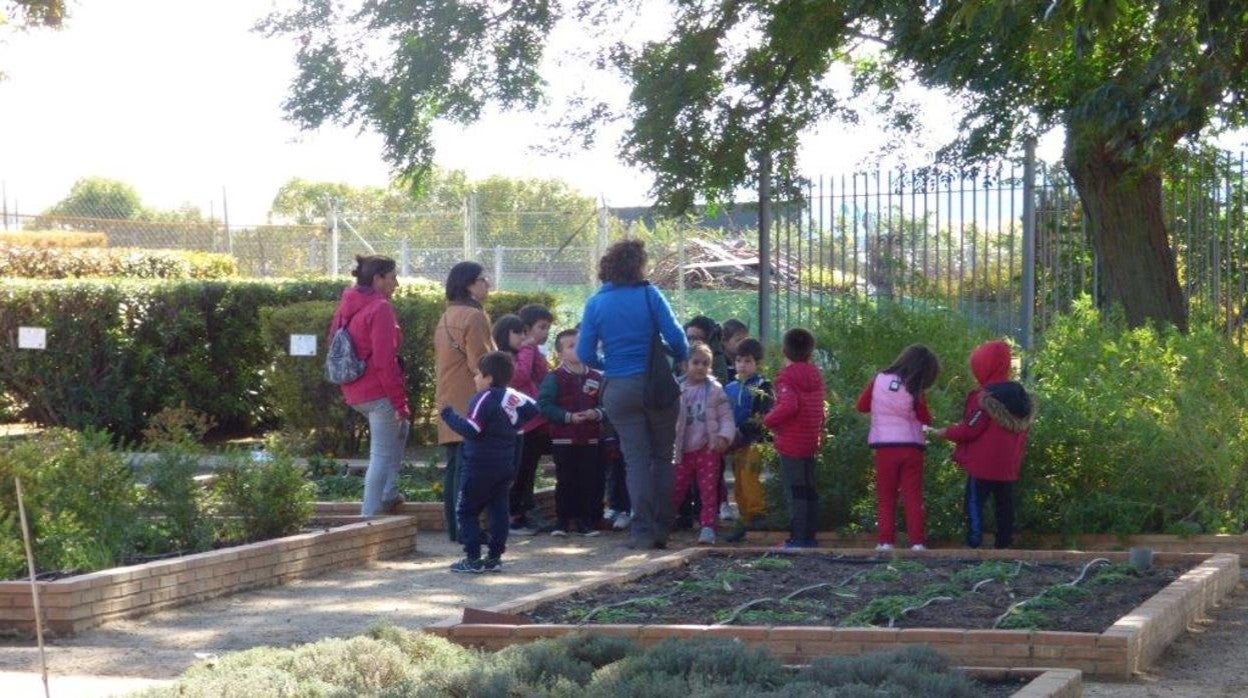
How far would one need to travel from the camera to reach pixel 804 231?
15805mm

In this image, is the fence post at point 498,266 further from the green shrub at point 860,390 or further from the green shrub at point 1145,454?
the green shrub at point 1145,454

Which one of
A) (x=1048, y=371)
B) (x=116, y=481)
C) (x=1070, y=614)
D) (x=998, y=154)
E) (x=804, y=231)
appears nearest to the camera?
(x=1070, y=614)

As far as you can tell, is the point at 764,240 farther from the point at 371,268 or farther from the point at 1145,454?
the point at 1145,454

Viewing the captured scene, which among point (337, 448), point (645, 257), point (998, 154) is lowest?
point (337, 448)

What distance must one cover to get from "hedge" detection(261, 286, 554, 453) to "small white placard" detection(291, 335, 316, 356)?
0.24 metres

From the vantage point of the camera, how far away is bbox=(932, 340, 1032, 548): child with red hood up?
10.1 meters

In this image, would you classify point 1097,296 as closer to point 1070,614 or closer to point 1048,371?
point 1048,371

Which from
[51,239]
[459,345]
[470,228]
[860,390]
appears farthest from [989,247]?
[51,239]

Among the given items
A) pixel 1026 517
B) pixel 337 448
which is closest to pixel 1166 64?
pixel 1026 517

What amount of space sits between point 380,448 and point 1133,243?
6.91 meters

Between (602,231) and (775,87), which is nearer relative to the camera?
(775,87)

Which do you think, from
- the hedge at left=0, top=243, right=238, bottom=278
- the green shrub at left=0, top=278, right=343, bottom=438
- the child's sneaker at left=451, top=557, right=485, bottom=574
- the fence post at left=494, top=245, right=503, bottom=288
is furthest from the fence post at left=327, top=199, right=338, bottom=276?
the child's sneaker at left=451, top=557, right=485, bottom=574

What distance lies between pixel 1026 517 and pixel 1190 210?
554cm

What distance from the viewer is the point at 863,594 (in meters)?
8.27
